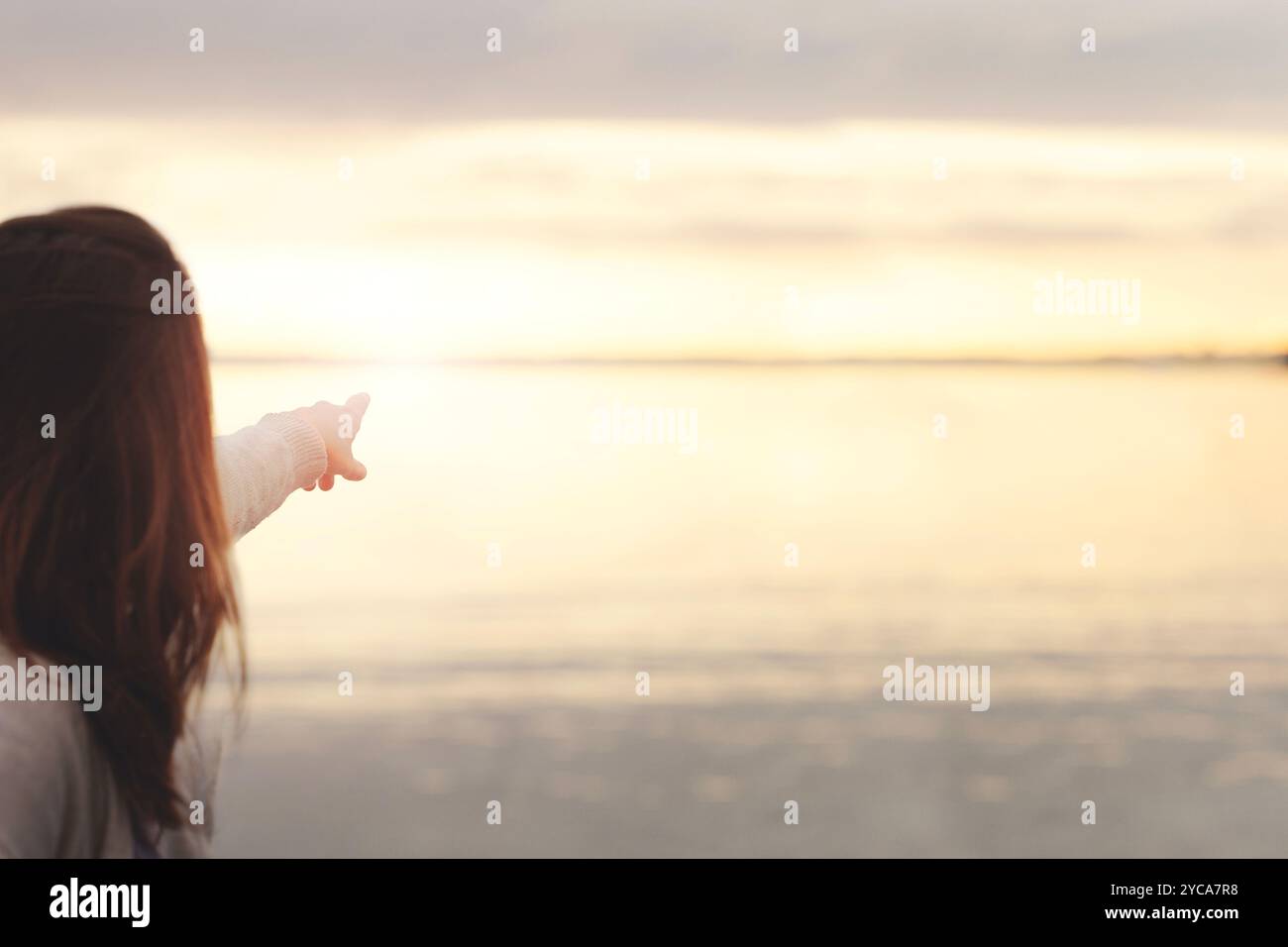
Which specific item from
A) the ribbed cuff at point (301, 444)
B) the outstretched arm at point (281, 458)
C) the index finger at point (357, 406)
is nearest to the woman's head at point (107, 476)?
the outstretched arm at point (281, 458)

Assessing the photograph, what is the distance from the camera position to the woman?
1.53 m

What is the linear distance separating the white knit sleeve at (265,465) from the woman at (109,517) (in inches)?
25.5

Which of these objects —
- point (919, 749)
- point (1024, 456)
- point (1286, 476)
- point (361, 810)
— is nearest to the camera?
point (361, 810)

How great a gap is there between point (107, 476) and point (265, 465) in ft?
2.81

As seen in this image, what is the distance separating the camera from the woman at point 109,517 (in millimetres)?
1527

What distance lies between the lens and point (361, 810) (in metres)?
6.64

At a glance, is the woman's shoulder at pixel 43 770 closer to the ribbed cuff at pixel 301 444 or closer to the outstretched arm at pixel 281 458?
the outstretched arm at pixel 281 458

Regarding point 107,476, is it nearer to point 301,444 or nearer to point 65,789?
point 65,789

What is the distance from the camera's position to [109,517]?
62.7 inches

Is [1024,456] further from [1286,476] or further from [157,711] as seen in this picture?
[157,711]

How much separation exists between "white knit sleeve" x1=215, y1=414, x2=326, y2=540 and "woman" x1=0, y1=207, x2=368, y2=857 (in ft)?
2.13

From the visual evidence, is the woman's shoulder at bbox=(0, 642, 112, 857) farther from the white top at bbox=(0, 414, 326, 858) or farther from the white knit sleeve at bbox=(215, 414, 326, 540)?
the white knit sleeve at bbox=(215, 414, 326, 540)
